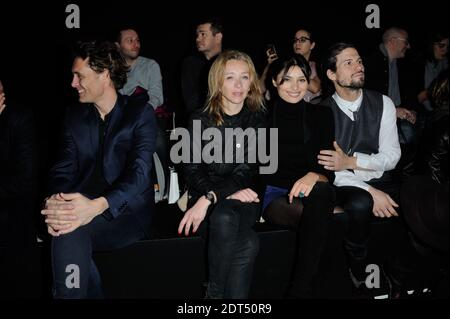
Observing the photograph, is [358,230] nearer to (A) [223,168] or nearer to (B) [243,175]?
(B) [243,175]

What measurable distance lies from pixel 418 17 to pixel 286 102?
14.0 feet

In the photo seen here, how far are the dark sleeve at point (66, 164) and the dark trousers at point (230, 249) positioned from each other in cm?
72

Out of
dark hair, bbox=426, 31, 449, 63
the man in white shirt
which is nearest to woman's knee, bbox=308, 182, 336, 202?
the man in white shirt

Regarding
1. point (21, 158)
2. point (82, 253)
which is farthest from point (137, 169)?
point (21, 158)

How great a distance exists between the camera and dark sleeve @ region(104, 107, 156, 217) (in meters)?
1.86

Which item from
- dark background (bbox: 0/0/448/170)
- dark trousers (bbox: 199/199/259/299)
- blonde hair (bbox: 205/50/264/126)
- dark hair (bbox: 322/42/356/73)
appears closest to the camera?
dark trousers (bbox: 199/199/259/299)

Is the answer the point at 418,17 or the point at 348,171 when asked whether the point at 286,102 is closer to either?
the point at 348,171

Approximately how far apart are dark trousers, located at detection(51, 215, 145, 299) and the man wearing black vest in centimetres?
114

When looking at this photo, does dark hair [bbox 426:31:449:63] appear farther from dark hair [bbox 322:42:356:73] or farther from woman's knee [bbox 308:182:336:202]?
woman's knee [bbox 308:182:336:202]

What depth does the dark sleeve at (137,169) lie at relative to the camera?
6.10 ft

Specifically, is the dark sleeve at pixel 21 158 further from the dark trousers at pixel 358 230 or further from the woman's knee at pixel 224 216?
the dark trousers at pixel 358 230

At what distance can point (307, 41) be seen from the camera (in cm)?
398

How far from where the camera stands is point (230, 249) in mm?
1844
